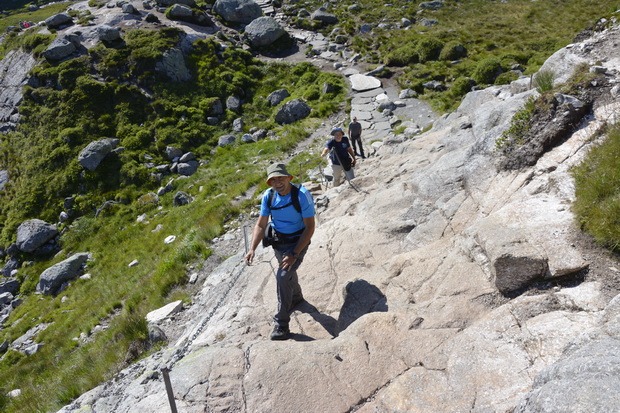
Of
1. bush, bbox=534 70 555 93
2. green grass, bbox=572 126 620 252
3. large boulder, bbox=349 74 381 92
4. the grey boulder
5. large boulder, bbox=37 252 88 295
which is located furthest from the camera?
large boulder, bbox=349 74 381 92

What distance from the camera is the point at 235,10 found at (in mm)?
39688

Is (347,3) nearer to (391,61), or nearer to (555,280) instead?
(391,61)

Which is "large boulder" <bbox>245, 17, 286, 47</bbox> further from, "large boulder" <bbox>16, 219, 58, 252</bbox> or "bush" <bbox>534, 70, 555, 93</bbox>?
"bush" <bbox>534, 70, 555, 93</bbox>

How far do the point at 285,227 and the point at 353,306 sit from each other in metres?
1.79

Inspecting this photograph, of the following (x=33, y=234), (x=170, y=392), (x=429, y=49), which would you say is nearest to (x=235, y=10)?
(x=429, y=49)

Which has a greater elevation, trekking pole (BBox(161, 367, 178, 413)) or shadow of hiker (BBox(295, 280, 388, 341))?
trekking pole (BBox(161, 367, 178, 413))

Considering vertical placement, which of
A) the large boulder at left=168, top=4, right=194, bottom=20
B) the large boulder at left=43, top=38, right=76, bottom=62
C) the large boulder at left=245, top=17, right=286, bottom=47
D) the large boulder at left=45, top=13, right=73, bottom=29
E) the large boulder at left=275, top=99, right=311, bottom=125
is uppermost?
the large boulder at left=45, top=13, right=73, bottom=29

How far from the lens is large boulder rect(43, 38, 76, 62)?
29688mm

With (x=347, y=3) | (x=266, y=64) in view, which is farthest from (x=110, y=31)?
(x=347, y=3)

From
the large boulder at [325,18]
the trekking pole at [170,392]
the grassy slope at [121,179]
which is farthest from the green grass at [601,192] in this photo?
the large boulder at [325,18]

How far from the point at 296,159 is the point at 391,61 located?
15.6m

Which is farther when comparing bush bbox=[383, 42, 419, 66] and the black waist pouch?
bush bbox=[383, 42, 419, 66]

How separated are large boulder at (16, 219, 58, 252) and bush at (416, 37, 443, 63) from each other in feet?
92.2

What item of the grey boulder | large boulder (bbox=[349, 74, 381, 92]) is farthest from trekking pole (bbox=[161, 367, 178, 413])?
large boulder (bbox=[349, 74, 381, 92])
